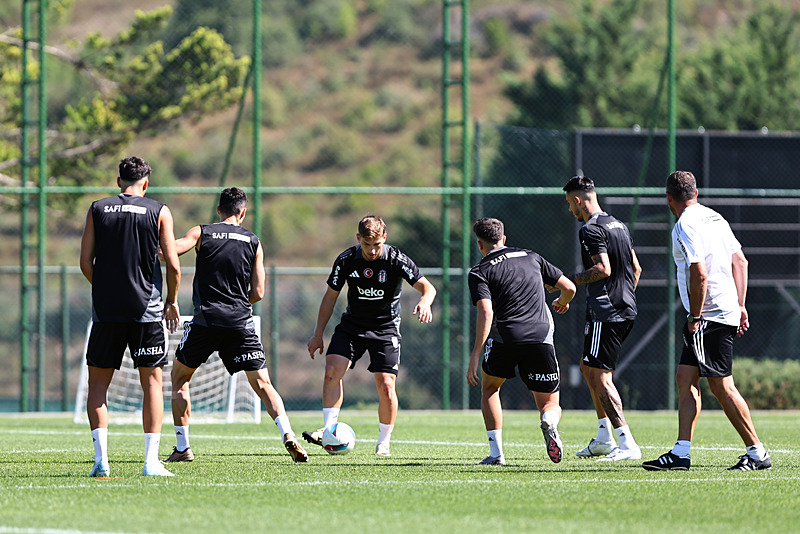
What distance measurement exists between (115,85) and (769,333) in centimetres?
1288

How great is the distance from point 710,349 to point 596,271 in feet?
3.88

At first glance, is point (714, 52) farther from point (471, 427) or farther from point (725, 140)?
point (471, 427)

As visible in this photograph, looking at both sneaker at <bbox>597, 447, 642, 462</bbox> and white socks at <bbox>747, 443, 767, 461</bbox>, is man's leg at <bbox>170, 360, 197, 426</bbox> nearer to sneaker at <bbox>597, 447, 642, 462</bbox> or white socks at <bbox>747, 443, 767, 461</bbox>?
sneaker at <bbox>597, 447, 642, 462</bbox>

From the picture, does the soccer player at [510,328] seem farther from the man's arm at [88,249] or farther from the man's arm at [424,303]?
the man's arm at [88,249]

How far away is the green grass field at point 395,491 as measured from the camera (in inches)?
260


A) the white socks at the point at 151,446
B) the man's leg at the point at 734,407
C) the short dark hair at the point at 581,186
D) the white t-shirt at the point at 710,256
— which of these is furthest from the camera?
the short dark hair at the point at 581,186

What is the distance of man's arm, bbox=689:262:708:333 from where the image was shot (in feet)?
29.9

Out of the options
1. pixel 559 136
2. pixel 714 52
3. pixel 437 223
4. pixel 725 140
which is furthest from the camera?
pixel 714 52

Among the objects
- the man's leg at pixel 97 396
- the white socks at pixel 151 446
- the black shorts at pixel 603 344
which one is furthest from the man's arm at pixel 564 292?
the man's leg at pixel 97 396

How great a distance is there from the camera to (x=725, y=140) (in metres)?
21.5

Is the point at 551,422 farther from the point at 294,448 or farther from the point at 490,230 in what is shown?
the point at 294,448

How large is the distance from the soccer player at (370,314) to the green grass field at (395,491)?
1.63 feet

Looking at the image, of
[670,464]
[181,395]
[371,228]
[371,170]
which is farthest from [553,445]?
[371,170]

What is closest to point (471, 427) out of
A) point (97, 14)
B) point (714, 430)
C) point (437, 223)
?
point (714, 430)
